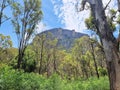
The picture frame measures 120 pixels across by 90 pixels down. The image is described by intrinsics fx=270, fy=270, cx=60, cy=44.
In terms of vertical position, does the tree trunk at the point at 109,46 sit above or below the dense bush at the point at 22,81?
above

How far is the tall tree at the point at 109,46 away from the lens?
18.6 feet

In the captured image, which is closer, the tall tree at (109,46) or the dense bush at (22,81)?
the tall tree at (109,46)

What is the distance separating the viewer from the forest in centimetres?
597

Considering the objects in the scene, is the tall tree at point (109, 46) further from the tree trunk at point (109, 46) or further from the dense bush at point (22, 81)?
the dense bush at point (22, 81)

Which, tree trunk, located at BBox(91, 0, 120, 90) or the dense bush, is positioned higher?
tree trunk, located at BBox(91, 0, 120, 90)

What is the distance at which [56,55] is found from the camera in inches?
2229

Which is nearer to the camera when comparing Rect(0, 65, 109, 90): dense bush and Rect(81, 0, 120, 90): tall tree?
Rect(81, 0, 120, 90): tall tree

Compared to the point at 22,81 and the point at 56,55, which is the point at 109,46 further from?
the point at 56,55

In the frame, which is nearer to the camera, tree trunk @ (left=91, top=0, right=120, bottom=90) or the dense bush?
tree trunk @ (left=91, top=0, right=120, bottom=90)

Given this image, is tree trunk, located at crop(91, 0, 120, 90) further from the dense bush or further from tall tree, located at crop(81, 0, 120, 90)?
the dense bush

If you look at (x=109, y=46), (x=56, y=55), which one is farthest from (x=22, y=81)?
(x=56, y=55)

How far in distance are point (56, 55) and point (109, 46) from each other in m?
50.8

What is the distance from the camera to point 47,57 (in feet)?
169

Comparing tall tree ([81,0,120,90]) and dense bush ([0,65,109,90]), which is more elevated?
tall tree ([81,0,120,90])
